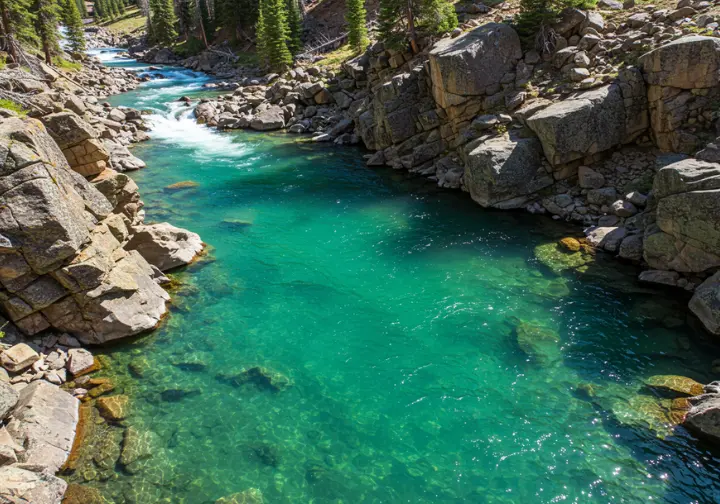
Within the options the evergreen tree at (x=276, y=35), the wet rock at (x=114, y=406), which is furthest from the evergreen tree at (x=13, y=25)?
the wet rock at (x=114, y=406)

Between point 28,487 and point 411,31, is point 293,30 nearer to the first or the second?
point 411,31

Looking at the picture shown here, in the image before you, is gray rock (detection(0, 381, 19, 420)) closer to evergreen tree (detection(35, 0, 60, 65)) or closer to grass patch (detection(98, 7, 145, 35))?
evergreen tree (detection(35, 0, 60, 65))

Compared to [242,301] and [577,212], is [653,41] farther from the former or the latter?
[242,301]

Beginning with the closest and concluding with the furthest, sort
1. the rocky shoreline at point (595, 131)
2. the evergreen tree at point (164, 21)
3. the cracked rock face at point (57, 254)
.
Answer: the cracked rock face at point (57, 254), the rocky shoreline at point (595, 131), the evergreen tree at point (164, 21)

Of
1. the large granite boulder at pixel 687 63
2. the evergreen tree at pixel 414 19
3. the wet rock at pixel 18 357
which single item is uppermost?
the evergreen tree at pixel 414 19

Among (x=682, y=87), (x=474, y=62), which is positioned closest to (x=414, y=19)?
(x=474, y=62)

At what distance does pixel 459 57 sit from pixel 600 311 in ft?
58.3

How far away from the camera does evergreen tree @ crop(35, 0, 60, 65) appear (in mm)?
52812

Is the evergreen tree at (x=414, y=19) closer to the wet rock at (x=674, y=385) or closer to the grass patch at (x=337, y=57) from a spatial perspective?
the grass patch at (x=337, y=57)

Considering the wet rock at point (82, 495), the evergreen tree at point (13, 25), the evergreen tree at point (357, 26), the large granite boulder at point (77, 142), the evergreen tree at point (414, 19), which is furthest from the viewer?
the evergreen tree at point (357, 26)

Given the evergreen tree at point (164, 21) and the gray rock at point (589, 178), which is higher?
the evergreen tree at point (164, 21)

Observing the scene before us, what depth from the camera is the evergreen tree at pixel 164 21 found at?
294ft

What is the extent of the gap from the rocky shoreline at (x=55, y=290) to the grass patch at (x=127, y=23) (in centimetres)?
13152

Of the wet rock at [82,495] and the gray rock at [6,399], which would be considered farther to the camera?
the gray rock at [6,399]
